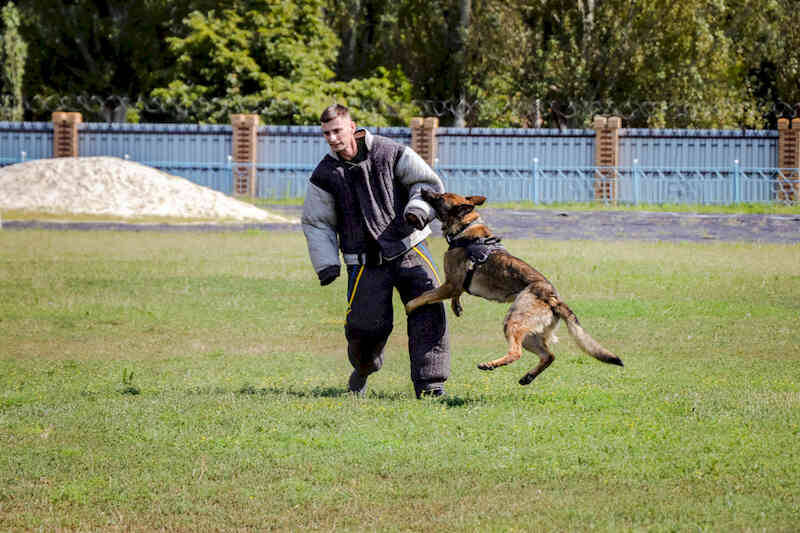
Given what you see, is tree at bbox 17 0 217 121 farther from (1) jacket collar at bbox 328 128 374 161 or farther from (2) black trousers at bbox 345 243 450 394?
(2) black trousers at bbox 345 243 450 394

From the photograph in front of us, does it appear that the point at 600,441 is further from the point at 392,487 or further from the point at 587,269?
the point at 587,269

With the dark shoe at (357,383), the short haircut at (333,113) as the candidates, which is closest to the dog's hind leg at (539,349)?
the dark shoe at (357,383)

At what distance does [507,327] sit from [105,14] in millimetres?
46097

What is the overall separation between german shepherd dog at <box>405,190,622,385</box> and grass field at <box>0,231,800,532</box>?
0.48m

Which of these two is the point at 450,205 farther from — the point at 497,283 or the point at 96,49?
the point at 96,49

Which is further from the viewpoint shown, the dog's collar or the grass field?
the dog's collar

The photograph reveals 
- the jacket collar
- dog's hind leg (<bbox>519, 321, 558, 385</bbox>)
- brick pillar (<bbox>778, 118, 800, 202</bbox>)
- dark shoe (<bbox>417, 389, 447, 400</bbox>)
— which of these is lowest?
dark shoe (<bbox>417, 389, 447, 400</bbox>)

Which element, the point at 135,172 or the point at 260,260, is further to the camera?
the point at 135,172

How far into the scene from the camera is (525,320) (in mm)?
7039

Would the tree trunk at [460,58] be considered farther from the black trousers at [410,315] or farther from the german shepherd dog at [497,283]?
the german shepherd dog at [497,283]

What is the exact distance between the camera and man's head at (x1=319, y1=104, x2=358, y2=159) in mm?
7449

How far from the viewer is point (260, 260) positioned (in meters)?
19.5

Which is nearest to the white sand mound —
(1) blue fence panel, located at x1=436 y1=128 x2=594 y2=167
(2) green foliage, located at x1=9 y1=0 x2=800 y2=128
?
(1) blue fence panel, located at x1=436 y1=128 x2=594 y2=167

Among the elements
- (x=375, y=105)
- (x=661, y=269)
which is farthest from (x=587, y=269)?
(x=375, y=105)
